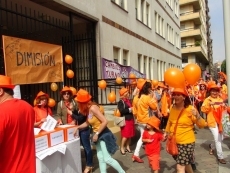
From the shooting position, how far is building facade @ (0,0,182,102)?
9062 mm

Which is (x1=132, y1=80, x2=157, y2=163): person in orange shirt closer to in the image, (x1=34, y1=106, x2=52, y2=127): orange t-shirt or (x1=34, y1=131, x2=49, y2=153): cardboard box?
(x1=34, y1=106, x2=52, y2=127): orange t-shirt

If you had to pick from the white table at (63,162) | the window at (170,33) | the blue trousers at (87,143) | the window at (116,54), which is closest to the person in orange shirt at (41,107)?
the blue trousers at (87,143)

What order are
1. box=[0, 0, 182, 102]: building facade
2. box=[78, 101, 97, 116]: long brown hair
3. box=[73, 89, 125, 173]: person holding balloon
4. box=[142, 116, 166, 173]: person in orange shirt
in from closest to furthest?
1. box=[73, 89, 125, 173]: person holding balloon
2. box=[78, 101, 97, 116]: long brown hair
3. box=[142, 116, 166, 173]: person in orange shirt
4. box=[0, 0, 182, 102]: building facade

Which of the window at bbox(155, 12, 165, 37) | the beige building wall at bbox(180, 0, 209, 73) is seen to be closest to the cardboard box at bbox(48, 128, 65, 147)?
the window at bbox(155, 12, 165, 37)

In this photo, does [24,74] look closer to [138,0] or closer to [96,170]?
[96,170]

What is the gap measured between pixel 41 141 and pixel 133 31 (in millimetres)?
12826

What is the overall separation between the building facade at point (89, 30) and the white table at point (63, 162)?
3069 mm

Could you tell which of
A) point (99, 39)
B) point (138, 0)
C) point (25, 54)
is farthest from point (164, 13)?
point (25, 54)

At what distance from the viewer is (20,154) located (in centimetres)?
273

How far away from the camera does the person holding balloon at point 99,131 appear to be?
15.1 feet

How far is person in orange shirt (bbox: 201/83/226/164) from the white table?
2.94 metres

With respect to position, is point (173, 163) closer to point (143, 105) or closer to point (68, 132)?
point (143, 105)

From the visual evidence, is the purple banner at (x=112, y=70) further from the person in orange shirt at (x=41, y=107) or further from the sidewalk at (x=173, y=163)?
the person in orange shirt at (x=41, y=107)

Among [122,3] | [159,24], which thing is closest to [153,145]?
[122,3]
